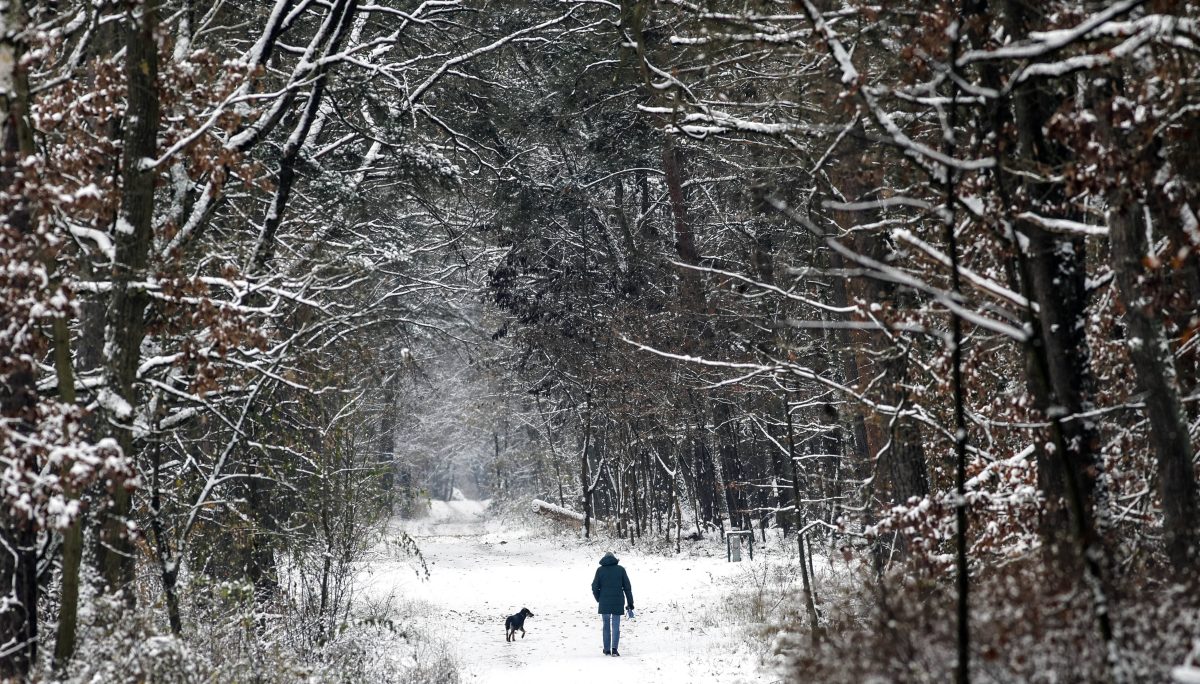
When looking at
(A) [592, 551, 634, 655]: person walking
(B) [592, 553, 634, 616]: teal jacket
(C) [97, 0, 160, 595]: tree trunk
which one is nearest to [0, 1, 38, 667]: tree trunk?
(C) [97, 0, 160, 595]: tree trunk

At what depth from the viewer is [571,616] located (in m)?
17.9

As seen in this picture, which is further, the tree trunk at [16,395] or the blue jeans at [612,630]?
the blue jeans at [612,630]

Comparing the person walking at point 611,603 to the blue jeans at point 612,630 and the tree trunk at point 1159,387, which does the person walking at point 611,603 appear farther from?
the tree trunk at point 1159,387

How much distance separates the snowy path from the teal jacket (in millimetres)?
649

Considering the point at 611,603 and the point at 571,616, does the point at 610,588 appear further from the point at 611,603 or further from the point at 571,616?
the point at 571,616

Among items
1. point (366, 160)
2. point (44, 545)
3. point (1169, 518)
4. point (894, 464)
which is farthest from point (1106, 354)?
point (366, 160)

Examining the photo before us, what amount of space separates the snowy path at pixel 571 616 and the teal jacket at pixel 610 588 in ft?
2.13

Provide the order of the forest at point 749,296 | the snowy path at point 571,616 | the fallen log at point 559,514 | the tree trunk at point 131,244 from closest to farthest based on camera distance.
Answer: the forest at point 749,296
the tree trunk at point 131,244
the snowy path at point 571,616
the fallen log at point 559,514

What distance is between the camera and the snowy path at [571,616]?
12008 mm

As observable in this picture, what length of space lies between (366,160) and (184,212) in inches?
156

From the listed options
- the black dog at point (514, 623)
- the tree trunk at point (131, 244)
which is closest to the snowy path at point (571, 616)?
the black dog at point (514, 623)

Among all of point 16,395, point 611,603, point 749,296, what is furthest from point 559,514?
point 16,395

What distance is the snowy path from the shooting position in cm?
1201

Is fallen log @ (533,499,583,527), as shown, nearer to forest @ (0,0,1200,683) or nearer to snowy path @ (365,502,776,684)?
snowy path @ (365,502,776,684)
